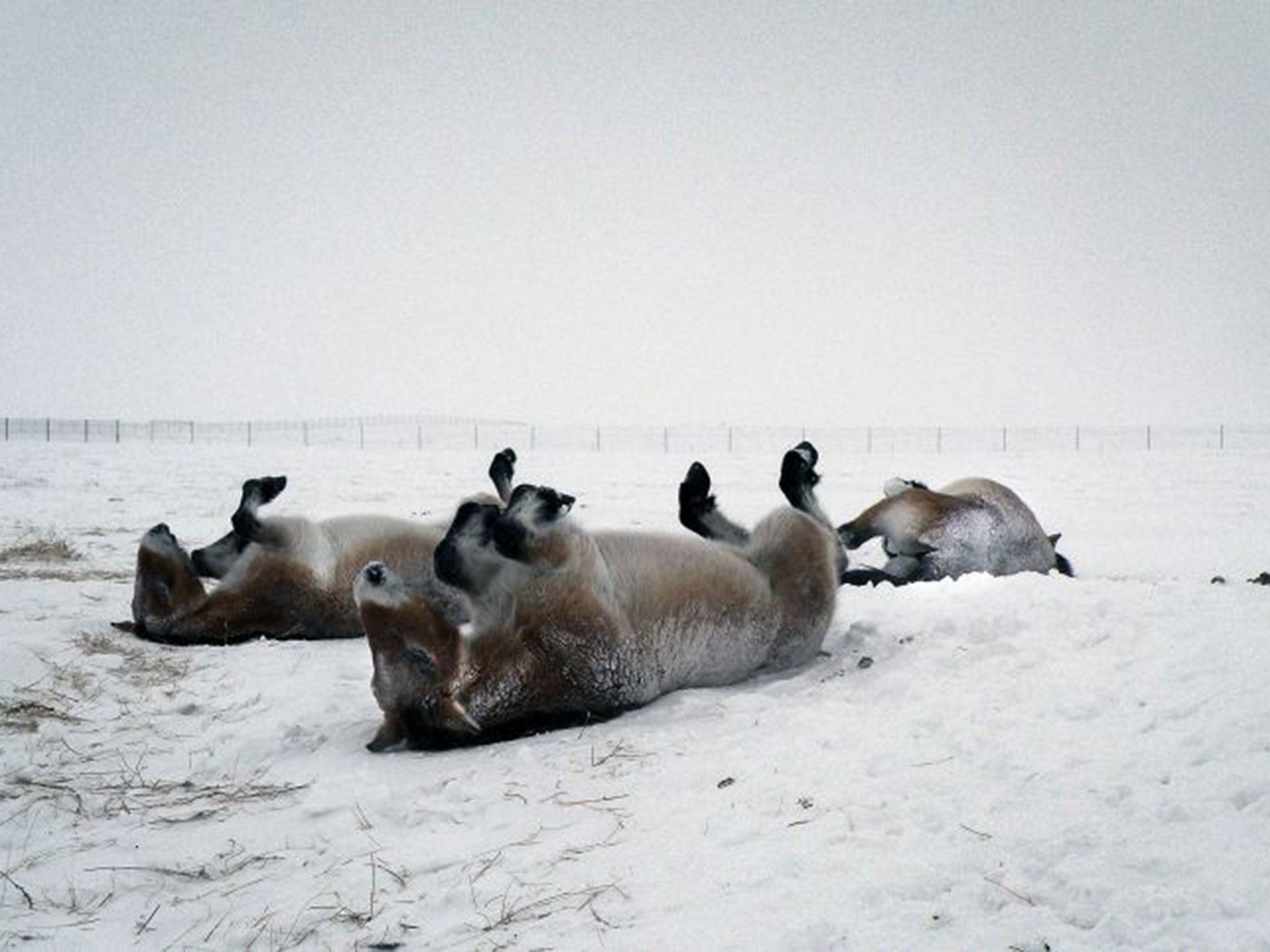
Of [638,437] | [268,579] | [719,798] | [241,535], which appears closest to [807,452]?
[719,798]

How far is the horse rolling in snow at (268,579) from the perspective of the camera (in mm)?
6895

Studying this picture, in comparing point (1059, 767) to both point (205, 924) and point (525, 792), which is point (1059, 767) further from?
point (205, 924)

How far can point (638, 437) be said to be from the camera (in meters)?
56.8

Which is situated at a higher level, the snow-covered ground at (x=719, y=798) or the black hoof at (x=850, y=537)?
the black hoof at (x=850, y=537)

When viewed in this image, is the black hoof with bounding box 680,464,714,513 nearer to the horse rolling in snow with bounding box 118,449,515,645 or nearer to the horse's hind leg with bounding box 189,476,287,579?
the horse rolling in snow with bounding box 118,449,515,645

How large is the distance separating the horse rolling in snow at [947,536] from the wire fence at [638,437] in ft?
121

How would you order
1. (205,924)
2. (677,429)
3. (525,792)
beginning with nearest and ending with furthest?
(205,924)
(525,792)
(677,429)

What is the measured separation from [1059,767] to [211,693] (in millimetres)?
4376

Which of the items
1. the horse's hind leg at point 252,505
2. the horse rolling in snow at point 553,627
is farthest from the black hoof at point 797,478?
the horse's hind leg at point 252,505

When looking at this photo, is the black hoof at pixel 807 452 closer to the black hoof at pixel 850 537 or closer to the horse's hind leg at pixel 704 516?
the horse's hind leg at pixel 704 516

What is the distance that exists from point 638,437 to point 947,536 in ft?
161

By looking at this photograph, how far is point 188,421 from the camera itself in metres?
65.6

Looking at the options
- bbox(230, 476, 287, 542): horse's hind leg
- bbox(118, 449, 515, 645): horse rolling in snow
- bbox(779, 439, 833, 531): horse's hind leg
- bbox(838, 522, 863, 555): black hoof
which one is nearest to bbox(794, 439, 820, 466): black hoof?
bbox(779, 439, 833, 531): horse's hind leg

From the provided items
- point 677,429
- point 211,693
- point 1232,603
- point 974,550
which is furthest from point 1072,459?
point 677,429
